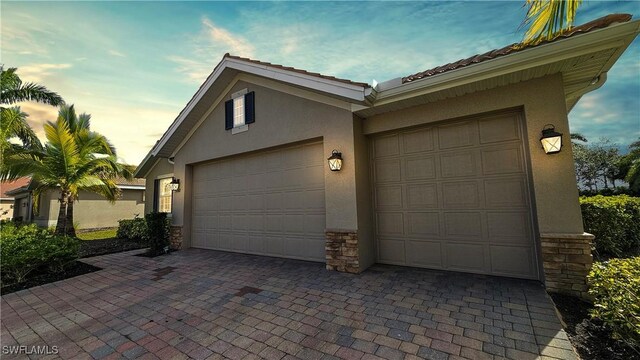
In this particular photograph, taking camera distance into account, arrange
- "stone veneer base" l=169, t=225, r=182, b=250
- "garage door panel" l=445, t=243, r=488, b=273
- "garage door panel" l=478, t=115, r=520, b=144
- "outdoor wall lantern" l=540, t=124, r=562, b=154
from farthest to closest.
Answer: "stone veneer base" l=169, t=225, r=182, b=250, "garage door panel" l=445, t=243, r=488, b=273, "garage door panel" l=478, t=115, r=520, b=144, "outdoor wall lantern" l=540, t=124, r=562, b=154

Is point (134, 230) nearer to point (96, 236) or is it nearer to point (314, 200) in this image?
point (96, 236)

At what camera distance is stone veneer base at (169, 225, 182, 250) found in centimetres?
861

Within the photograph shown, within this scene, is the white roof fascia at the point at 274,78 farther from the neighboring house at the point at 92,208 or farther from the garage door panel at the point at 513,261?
the neighboring house at the point at 92,208

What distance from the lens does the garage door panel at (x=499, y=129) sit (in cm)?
468

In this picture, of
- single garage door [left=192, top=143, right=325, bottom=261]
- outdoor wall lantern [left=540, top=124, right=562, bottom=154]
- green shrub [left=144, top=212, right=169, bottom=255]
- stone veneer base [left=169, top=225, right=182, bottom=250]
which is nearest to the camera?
outdoor wall lantern [left=540, top=124, right=562, bottom=154]

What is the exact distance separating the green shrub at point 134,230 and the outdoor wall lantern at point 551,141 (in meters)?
13.5


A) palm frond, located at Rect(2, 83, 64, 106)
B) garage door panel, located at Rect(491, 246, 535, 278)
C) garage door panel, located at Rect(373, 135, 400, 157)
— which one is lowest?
garage door panel, located at Rect(491, 246, 535, 278)

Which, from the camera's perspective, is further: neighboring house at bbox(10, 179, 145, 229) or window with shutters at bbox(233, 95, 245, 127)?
neighboring house at bbox(10, 179, 145, 229)

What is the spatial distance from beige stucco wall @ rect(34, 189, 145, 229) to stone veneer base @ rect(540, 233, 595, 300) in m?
21.6

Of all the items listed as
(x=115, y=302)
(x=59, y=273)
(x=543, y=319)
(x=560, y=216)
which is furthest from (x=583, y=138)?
(x=59, y=273)

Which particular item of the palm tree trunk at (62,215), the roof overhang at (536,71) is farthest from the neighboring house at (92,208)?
the roof overhang at (536,71)

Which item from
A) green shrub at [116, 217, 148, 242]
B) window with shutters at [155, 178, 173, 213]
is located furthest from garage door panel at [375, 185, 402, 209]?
green shrub at [116, 217, 148, 242]

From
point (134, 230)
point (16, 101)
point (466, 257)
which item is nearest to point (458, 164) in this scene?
point (466, 257)

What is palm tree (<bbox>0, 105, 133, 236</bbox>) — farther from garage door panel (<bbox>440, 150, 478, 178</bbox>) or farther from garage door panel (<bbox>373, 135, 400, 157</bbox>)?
garage door panel (<bbox>440, 150, 478, 178</bbox>)
